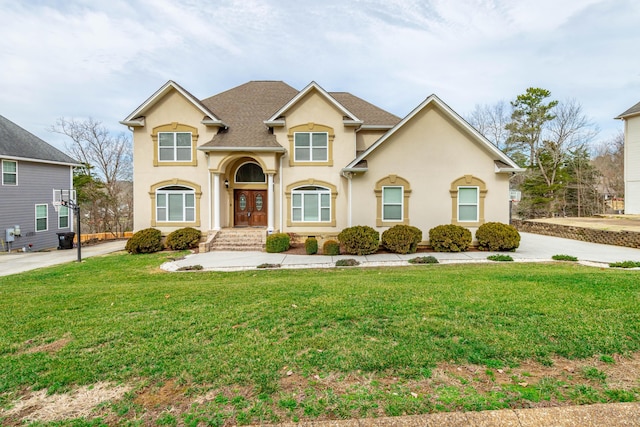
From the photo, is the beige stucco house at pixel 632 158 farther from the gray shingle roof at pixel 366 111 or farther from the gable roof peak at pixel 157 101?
the gable roof peak at pixel 157 101

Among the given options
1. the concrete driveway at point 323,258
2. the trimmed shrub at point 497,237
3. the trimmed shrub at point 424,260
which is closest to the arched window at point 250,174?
the concrete driveway at point 323,258

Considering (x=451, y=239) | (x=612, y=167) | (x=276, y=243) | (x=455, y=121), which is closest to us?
(x=451, y=239)

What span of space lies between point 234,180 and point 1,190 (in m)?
13.5

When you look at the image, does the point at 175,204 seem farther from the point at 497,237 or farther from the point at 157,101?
the point at 497,237

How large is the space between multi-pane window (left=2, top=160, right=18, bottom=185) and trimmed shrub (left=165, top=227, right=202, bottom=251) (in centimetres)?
1171

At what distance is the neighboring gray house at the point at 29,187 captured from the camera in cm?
1838

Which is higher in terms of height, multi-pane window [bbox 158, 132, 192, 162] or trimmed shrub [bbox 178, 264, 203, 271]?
multi-pane window [bbox 158, 132, 192, 162]

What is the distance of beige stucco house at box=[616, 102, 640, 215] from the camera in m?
22.8

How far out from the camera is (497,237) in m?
13.0

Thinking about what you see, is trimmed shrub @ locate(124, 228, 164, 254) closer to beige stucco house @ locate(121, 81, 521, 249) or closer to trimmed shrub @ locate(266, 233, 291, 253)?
beige stucco house @ locate(121, 81, 521, 249)

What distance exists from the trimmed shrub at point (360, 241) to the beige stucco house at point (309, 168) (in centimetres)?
161

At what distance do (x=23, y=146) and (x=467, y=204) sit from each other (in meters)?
25.7

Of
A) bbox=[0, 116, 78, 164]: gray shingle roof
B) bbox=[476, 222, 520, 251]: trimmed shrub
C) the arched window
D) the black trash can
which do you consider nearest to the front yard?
bbox=[476, 222, 520, 251]: trimmed shrub

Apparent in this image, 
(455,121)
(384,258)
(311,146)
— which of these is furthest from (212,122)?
(455,121)
